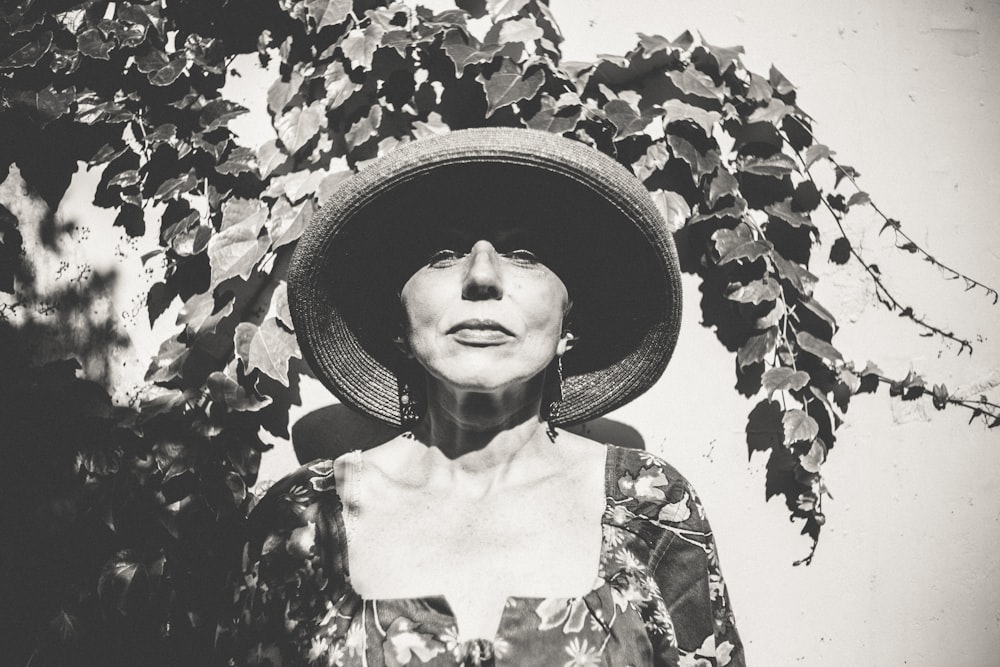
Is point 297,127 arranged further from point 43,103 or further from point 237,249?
point 43,103

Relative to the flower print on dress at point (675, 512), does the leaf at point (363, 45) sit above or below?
above

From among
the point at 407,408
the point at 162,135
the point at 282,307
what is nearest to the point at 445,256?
the point at 407,408

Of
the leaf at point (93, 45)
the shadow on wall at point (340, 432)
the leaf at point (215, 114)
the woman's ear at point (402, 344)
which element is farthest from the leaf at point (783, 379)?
the leaf at point (93, 45)

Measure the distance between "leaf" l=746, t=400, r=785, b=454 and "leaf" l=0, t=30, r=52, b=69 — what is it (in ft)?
8.25

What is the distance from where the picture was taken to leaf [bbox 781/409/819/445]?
2396 millimetres

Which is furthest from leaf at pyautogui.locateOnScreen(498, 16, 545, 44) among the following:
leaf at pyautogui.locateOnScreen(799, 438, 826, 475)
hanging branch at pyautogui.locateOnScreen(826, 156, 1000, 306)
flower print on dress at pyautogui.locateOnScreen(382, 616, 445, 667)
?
flower print on dress at pyautogui.locateOnScreen(382, 616, 445, 667)

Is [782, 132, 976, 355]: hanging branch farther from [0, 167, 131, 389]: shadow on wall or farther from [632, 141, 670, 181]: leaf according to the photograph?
[0, 167, 131, 389]: shadow on wall

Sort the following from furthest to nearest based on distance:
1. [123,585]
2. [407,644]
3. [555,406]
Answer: [123,585]
[555,406]
[407,644]

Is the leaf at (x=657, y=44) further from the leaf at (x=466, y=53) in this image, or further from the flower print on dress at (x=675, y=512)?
the flower print on dress at (x=675, y=512)

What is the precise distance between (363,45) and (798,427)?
70.7 inches

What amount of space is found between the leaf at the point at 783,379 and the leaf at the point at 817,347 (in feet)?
0.26

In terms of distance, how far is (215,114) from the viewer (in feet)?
7.83

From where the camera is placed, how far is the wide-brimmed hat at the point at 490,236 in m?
1.71

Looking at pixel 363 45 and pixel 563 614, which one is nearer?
pixel 563 614
